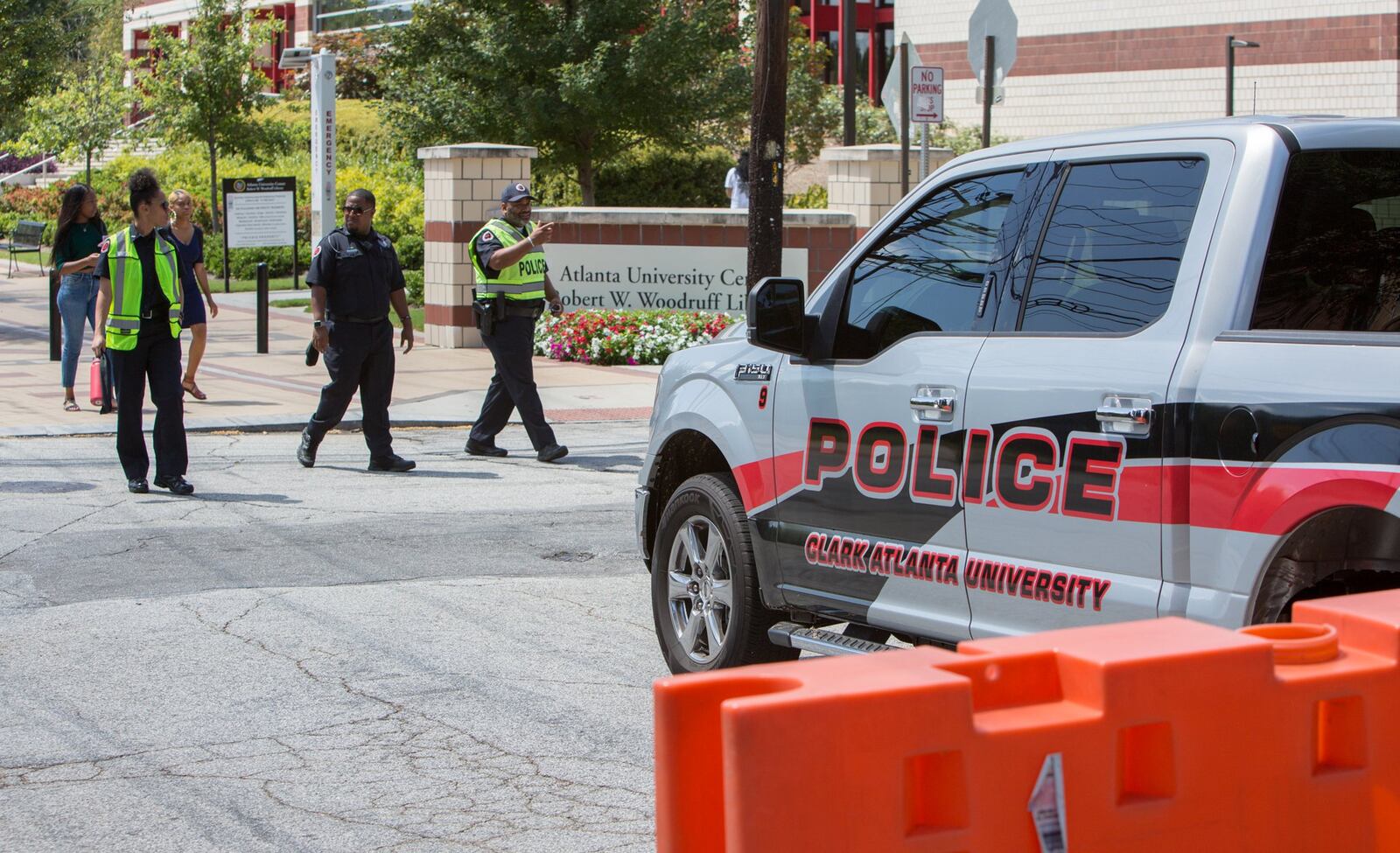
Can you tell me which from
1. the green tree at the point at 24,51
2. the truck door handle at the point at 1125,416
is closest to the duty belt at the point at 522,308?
the truck door handle at the point at 1125,416

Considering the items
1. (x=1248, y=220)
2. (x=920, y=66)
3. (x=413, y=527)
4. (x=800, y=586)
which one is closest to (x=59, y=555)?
(x=413, y=527)

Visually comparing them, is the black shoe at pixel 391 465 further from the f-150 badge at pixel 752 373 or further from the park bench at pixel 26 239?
the park bench at pixel 26 239

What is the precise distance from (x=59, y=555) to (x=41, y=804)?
3.98 m

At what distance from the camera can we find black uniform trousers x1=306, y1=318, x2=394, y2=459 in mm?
11719

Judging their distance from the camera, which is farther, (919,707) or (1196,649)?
(1196,649)

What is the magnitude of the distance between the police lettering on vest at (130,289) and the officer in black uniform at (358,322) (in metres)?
1.23

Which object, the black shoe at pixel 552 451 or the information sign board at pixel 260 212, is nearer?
the black shoe at pixel 552 451

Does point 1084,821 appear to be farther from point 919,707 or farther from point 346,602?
point 346,602

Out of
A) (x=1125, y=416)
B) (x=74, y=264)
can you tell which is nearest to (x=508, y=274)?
(x=74, y=264)

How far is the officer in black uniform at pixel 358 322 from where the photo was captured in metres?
11.6

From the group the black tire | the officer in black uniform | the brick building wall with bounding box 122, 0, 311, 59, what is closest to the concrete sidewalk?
the officer in black uniform

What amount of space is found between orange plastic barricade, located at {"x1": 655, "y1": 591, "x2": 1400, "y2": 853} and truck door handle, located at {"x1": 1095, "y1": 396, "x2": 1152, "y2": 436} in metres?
1.02

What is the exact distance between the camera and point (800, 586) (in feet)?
19.4

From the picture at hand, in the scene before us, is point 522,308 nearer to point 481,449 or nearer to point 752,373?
point 481,449
